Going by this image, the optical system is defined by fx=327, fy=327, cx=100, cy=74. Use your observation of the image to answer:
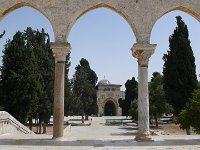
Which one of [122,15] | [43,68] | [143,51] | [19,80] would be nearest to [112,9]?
[122,15]

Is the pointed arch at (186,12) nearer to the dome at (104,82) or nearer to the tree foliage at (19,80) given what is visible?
the tree foliage at (19,80)

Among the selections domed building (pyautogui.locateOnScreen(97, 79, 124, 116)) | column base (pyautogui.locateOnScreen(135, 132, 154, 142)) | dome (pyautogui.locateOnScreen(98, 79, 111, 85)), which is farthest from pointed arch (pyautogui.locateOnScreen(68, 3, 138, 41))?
dome (pyautogui.locateOnScreen(98, 79, 111, 85))

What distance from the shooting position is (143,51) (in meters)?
12.7

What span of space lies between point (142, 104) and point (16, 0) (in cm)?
630

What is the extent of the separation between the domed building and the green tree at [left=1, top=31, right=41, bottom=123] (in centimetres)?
5455

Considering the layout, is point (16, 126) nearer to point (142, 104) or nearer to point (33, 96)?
point (33, 96)

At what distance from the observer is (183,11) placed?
13.3 m

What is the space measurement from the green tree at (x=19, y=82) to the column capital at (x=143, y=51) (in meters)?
12.8

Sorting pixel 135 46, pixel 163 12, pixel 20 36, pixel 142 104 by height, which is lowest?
pixel 142 104

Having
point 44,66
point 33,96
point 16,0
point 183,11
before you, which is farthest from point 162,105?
point 16,0

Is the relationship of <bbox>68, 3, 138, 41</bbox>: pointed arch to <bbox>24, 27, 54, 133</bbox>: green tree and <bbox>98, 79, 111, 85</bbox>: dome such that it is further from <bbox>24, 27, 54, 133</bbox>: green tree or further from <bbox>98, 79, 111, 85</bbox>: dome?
<bbox>98, 79, 111, 85</bbox>: dome

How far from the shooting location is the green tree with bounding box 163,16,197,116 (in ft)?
96.5

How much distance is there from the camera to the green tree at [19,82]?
925 inches

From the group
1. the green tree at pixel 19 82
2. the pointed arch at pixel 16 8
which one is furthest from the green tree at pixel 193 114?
the green tree at pixel 19 82
